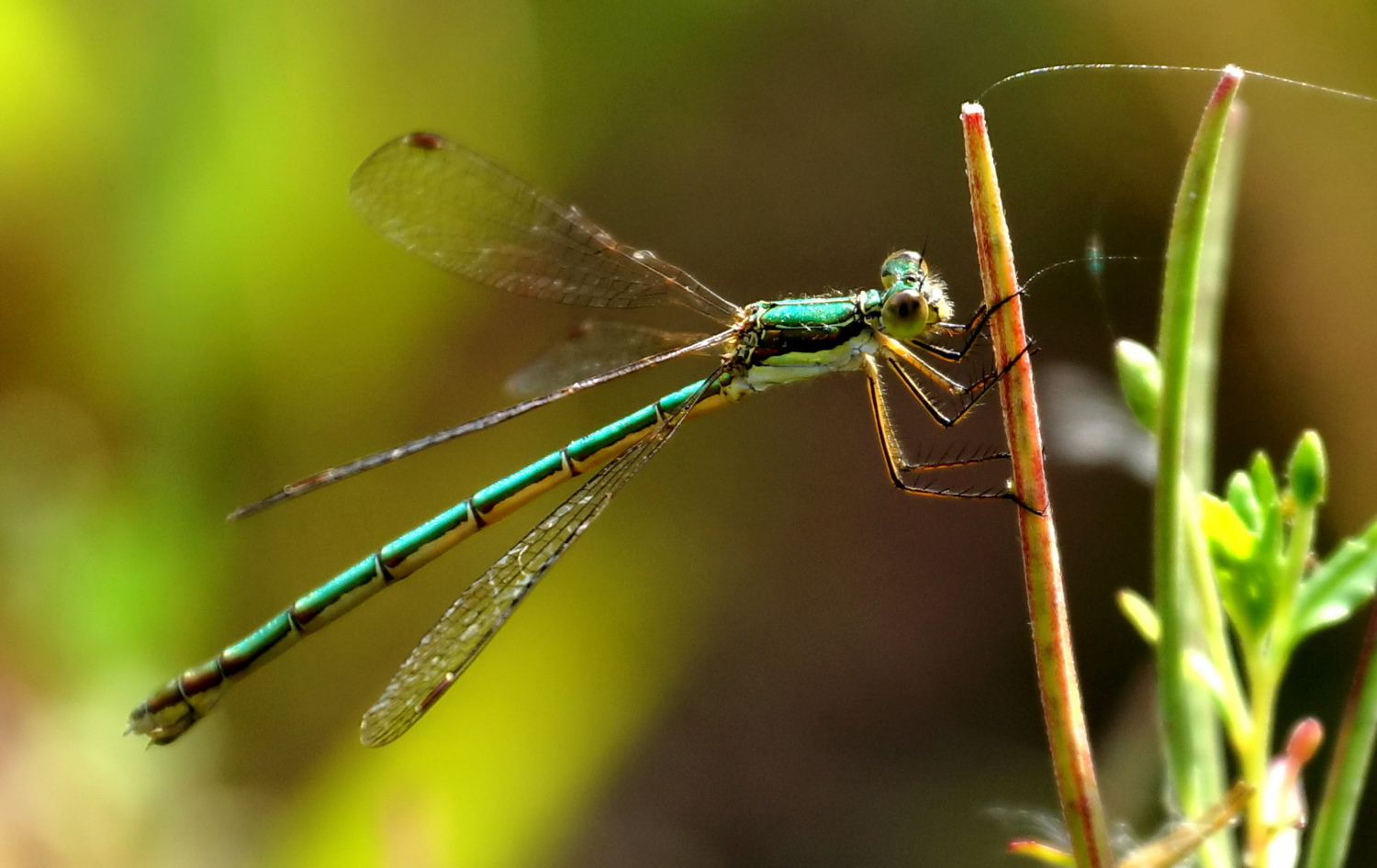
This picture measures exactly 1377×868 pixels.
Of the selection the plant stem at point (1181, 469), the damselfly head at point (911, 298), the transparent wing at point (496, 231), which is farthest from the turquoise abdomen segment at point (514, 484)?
the plant stem at point (1181, 469)

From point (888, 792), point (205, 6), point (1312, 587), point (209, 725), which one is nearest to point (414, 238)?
point (205, 6)

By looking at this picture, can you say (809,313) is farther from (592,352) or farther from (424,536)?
(424,536)

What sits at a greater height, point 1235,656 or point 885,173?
point 885,173

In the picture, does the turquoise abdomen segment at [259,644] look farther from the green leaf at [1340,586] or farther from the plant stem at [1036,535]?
the green leaf at [1340,586]

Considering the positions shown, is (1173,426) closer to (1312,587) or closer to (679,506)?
(1312,587)

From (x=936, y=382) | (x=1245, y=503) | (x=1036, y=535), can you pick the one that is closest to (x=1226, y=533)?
(x=1245, y=503)

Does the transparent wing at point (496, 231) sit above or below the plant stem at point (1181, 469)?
above

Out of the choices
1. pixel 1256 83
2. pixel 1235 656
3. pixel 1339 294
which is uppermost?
pixel 1256 83

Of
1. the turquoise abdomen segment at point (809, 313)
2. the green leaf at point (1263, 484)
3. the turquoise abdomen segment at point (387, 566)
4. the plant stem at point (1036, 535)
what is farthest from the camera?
the turquoise abdomen segment at point (387, 566)
